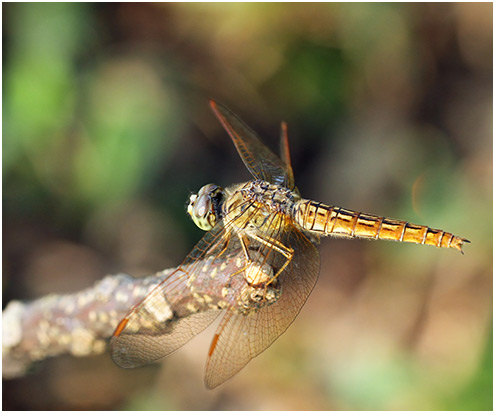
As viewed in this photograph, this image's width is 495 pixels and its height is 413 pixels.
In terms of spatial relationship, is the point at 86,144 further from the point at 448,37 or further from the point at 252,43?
the point at 448,37

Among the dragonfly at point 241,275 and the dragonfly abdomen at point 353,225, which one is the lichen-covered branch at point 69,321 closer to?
the dragonfly at point 241,275

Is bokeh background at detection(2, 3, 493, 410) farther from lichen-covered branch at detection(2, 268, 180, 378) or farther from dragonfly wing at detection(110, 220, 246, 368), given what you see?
dragonfly wing at detection(110, 220, 246, 368)

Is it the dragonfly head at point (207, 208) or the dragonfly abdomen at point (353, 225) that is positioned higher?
the dragonfly abdomen at point (353, 225)

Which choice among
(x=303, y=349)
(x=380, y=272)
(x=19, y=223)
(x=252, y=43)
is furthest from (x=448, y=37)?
(x=19, y=223)

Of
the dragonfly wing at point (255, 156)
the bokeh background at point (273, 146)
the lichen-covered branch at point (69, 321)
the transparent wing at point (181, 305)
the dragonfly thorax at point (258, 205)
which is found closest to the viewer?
the transparent wing at point (181, 305)

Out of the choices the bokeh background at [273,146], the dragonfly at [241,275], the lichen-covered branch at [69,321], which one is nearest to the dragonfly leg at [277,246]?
the dragonfly at [241,275]

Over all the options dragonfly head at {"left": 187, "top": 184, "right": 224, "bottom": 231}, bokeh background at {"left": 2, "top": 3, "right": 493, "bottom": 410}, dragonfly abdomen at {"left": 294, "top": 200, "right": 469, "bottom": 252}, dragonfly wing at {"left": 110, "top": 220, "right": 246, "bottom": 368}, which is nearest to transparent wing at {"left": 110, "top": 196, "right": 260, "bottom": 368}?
dragonfly wing at {"left": 110, "top": 220, "right": 246, "bottom": 368}

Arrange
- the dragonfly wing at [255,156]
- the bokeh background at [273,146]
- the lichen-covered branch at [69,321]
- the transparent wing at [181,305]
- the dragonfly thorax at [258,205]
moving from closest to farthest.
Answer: the transparent wing at [181,305]
the lichen-covered branch at [69,321]
the dragonfly thorax at [258,205]
the dragonfly wing at [255,156]
the bokeh background at [273,146]

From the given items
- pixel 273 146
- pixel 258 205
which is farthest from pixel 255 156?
pixel 273 146
